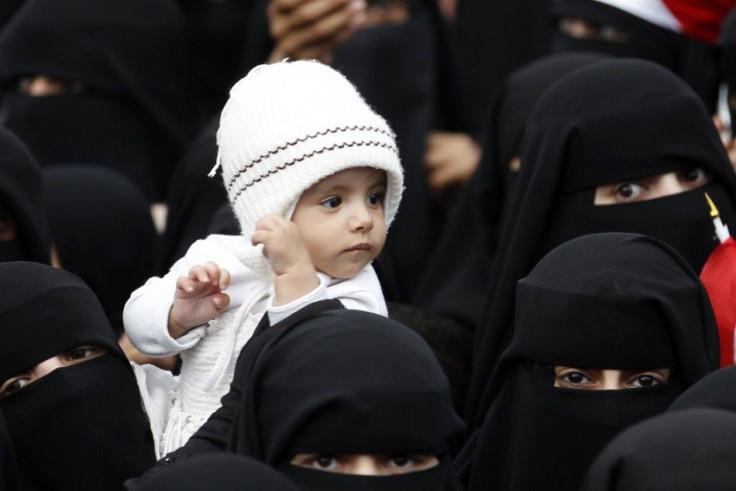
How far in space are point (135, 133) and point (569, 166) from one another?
131 inches

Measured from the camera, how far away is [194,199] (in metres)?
6.50

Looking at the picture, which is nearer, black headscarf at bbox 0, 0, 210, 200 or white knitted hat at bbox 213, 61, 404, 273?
white knitted hat at bbox 213, 61, 404, 273

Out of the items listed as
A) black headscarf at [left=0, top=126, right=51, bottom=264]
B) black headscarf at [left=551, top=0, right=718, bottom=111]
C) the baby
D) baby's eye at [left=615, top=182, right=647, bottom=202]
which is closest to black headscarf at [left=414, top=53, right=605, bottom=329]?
black headscarf at [left=551, top=0, right=718, bottom=111]

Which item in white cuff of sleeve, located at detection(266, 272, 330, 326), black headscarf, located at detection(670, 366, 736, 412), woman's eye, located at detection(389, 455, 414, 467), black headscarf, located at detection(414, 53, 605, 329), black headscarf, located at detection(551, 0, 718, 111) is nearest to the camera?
black headscarf, located at detection(670, 366, 736, 412)

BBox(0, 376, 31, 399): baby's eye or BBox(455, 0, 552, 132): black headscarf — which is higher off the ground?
BBox(0, 376, 31, 399): baby's eye

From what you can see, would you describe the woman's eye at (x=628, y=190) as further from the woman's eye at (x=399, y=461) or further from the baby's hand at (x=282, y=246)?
the woman's eye at (x=399, y=461)

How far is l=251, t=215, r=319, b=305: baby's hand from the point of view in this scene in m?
4.23

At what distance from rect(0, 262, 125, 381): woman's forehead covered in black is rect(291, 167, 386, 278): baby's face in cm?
55

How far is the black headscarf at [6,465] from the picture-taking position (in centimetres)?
390

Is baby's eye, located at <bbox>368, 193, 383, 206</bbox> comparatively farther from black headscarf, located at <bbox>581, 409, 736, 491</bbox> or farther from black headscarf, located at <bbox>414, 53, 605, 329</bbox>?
black headscarf, located at <bbox>414, 53, 605, 329</bbox>

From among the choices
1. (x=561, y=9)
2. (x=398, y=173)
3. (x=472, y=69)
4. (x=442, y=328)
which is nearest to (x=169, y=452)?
(x=398, y=173)

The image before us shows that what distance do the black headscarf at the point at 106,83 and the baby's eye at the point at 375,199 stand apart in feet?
11.7

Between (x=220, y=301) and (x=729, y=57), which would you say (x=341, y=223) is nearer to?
(x=220, y=301)

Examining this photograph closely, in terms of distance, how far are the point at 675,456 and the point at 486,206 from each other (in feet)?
9.84
